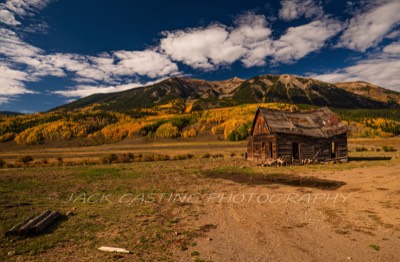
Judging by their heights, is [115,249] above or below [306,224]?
above

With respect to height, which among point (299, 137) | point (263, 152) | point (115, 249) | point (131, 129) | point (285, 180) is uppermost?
point (131, 129)

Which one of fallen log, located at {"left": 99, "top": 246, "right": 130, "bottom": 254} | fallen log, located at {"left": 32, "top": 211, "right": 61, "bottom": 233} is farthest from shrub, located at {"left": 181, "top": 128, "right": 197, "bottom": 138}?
fallen log, located at {"left": 99, "top": 246, "right": 130, "bottom": 254}

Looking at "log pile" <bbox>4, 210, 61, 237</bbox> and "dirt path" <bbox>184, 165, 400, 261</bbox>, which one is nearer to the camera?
"dirt path" <bbox>184, 165, 400, 261</bbox>

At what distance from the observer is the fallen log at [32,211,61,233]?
28.8 feet

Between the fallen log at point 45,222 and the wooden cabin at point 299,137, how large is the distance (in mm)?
23418

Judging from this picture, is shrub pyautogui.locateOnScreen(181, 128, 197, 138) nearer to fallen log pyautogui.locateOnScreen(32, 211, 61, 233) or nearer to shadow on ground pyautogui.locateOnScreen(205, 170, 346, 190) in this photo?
shadow on ground pyautogui.locateOnScreen(205, 170, 346, 190)

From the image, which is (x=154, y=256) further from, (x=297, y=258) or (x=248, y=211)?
(x=248, y=211)

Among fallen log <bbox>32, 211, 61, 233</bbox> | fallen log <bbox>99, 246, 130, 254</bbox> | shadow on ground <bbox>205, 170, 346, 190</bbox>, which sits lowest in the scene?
shadow on ground <bbox>205, 170, 346, 190</bbox>

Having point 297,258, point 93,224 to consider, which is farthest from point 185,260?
point 93,224

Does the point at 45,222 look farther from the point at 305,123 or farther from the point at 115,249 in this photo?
the point at 305,123

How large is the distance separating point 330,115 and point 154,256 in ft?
103

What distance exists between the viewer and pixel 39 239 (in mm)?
8305

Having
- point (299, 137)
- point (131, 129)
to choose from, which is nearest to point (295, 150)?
point (299, 137)

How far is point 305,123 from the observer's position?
101 ft
